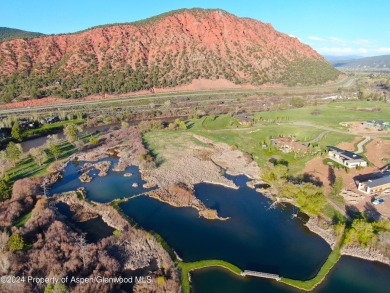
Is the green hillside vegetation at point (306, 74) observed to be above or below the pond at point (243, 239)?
above

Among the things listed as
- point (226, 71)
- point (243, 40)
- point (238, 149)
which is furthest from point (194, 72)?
point (238, 149)

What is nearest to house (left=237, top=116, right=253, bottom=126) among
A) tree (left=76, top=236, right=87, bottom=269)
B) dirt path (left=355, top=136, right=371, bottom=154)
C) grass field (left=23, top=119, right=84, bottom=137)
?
dirt path (left=355, top=136, right=371, bottom=154)

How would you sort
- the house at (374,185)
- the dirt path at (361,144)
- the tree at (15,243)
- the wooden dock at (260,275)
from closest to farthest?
the wooden dock at (260,275)
the tree at (15,243)
the house at (374,185)
the dirt path at (361,144)

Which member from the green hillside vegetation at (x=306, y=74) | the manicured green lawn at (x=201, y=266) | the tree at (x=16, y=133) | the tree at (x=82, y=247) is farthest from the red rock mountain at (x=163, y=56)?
the manicured green lawn at (x=201, y=266)

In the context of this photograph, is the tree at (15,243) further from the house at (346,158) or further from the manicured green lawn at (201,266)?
the house at (346,158)

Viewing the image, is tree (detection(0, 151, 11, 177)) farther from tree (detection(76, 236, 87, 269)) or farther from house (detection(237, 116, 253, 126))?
house (detection(237, 116, 253, 126))

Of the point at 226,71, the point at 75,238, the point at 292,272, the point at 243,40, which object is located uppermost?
the point at 243,40

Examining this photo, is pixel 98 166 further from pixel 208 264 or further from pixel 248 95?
pixel 248 95
